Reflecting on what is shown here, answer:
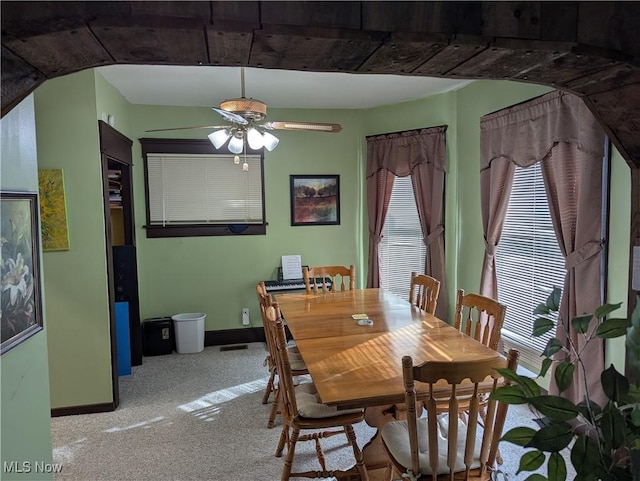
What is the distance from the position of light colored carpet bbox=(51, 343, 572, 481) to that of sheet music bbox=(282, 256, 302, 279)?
1.18 meters

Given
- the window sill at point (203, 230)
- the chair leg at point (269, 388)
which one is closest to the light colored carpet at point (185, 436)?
Result: the chair leg at point (269, 388)

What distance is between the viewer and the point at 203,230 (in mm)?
4469

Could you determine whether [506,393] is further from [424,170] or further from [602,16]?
[424,170]

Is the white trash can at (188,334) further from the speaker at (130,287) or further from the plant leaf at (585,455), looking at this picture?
the plant leaf at (585,455)

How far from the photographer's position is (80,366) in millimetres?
3098

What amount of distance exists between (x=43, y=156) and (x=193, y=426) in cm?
215

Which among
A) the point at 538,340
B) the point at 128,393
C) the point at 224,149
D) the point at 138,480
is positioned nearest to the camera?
the point at 138,480

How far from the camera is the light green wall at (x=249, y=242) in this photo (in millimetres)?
4387

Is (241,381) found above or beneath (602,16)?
beneath

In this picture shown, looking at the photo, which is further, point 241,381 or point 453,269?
point 453,269

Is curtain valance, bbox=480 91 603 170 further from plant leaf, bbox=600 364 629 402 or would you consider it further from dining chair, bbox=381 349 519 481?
plant leaf, bbox=600 364 629 402

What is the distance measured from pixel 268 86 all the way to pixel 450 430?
124 inches

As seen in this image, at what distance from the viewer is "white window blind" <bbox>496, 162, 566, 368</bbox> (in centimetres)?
297

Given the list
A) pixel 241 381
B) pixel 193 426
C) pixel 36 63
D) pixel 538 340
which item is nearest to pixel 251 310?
pixel 241 381
